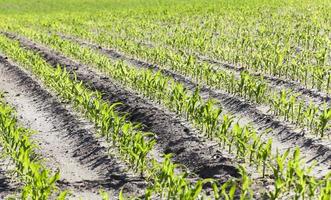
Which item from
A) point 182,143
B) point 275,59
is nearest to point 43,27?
point 275,59

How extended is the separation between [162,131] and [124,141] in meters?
1.21

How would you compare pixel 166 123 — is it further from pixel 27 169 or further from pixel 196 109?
pixel 27 169

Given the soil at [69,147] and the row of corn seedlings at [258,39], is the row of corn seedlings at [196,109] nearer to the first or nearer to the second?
the soil at [69,147]

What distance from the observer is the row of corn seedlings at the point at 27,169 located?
170 inches

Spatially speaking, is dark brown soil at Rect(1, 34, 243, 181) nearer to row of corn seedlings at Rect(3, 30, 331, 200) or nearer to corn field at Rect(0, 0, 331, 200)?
corn field at Rect(0, 0, 331, 200)

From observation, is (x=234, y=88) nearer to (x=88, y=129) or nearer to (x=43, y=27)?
(x=88, y=129)

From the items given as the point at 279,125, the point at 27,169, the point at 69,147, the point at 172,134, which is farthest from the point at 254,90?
the point at 27,169

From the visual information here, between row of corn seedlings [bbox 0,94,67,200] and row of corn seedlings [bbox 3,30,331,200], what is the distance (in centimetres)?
193

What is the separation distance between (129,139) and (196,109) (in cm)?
130

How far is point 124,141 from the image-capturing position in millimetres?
5617

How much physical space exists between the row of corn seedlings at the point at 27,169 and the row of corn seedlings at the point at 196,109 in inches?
75.8

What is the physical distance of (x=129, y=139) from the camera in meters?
5.57

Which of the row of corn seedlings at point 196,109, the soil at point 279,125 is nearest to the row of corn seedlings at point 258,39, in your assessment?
the soil at point 279,125

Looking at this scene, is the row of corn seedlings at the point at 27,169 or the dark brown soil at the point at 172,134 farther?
the dark brown soil at the point at 172,134
